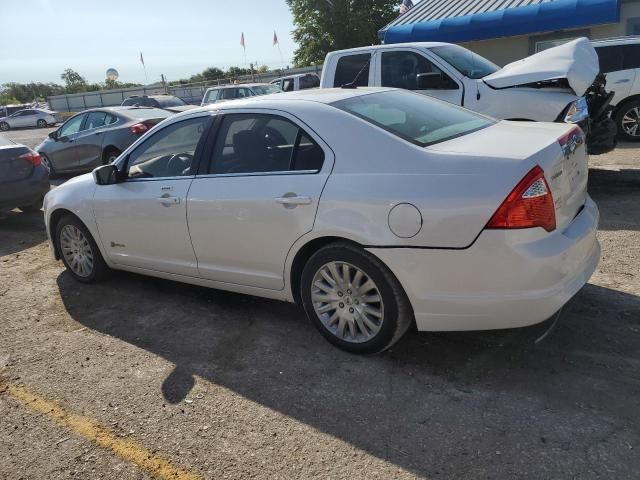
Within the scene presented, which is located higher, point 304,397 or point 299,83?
point 299,83

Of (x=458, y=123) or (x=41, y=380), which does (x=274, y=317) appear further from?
(x=458, y=123)

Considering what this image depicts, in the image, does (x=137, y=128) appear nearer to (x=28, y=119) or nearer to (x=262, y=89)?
(x=262, y=89)

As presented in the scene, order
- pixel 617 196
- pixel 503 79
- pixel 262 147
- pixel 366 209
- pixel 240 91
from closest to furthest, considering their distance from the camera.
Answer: pixel 366 209 → pixel 262 147 → pixel 617 196 → pixel 503 79 → pixel 240 91

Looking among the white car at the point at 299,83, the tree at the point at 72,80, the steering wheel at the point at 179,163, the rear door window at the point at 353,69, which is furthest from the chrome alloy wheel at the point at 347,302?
the tree at the point at 72,80

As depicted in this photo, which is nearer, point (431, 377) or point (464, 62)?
point (431, 377)

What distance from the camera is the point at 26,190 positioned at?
314 inches

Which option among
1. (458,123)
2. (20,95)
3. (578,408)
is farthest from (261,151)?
(20,95)

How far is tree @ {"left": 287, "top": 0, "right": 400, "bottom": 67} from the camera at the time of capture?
3494cm

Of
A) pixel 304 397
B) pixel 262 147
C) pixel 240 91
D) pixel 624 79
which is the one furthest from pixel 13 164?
pixel 624 79

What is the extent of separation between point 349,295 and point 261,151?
1177mm

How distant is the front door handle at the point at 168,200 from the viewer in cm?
402

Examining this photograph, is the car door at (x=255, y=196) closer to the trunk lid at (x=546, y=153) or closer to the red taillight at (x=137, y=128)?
the trunk lid at (x=546, y=153)

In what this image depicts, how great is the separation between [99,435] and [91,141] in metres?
9.02

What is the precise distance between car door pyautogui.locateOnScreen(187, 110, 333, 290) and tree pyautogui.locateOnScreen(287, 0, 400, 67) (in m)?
33.1
